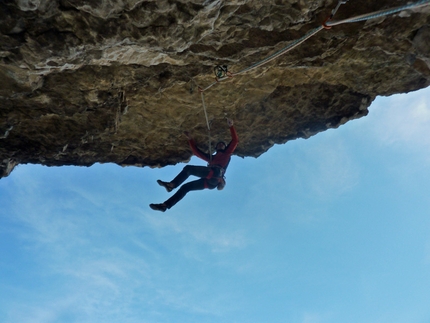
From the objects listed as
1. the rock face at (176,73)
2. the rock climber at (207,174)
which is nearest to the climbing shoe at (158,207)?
the rock climber at (207,174)

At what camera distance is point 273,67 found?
727cm

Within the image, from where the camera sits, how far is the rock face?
4934mm

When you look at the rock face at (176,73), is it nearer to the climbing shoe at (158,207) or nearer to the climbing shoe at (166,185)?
the climbing shoe at (166,185)

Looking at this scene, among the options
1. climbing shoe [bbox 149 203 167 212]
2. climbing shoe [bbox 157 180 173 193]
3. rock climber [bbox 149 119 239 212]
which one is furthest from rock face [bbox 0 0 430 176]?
climbing shoe [bbox 149 203 167 212]

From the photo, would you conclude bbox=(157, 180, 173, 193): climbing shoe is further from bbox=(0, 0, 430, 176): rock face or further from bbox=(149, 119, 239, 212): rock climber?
bbox=(0, 0, 430, 176): rock face

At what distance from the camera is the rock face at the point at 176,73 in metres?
4.93

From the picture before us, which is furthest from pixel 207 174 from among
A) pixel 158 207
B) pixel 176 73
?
pixel 176 73

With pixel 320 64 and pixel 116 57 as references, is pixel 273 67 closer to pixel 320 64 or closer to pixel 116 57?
pixel 320 64

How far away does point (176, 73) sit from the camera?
7.09m

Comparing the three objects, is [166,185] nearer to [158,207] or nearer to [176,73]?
[158,207]

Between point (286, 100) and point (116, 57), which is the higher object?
point (286, 100)

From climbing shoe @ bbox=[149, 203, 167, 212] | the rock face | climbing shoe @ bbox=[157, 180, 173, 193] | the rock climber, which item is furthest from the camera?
the rock climber

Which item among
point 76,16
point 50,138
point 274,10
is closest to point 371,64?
point 274,10

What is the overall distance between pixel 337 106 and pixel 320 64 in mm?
1893
